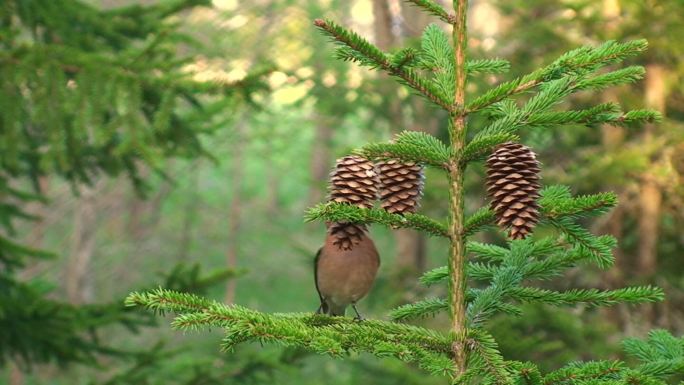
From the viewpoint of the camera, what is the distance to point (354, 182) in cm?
187

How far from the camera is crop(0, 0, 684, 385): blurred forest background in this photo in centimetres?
457

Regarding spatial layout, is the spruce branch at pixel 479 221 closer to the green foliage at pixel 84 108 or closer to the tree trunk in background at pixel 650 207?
the green foliage at pixel 84 108

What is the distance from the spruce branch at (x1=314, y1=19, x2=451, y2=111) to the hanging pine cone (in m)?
0.20

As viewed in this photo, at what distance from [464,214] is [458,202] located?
31 millimetres

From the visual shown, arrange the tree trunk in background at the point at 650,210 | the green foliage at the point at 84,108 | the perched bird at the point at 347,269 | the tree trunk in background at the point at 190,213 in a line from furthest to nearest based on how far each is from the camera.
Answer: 1. the tree trunk in background at the point at 190,213
2. the tree trunk in background at the point at 650,210
3. the green foliage at the point at 84,108
4. the perched bird at the point at 347,269

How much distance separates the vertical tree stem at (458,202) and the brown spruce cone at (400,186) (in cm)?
8

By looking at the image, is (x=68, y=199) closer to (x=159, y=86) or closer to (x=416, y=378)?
(x=416, y=378)

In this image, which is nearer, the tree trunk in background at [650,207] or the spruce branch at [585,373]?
the spruce branch at [585,373]

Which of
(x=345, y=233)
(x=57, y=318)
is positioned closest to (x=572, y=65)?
(x=345, y=233)

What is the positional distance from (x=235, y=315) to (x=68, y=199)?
36.5ft

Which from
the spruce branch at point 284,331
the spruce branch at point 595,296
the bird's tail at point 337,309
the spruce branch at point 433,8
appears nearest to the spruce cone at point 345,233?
the spruce branch at point 284,331

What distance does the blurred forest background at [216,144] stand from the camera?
180 inches

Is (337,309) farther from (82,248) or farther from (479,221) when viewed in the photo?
(82,248)

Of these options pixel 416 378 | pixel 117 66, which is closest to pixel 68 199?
pixel 416 378
